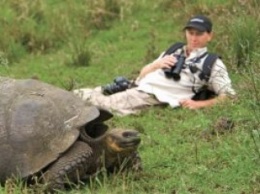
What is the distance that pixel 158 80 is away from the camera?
8.26 metres

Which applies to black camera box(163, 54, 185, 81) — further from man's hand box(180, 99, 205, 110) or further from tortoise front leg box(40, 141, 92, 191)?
tortoise front leg box(40, 141, 92, 191)

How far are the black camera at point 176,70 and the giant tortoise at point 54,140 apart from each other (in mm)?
2193

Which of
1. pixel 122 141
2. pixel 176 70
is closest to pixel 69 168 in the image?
pixel 122 141

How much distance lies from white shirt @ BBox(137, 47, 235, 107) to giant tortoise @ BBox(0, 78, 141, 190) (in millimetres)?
2184

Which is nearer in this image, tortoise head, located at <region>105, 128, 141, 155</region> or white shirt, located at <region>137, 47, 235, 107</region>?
tortoise head, located at <region>105, 128, 141, 155</region>

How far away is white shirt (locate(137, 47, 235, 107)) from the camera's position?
804cm

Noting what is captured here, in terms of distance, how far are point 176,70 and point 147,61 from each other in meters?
1.90

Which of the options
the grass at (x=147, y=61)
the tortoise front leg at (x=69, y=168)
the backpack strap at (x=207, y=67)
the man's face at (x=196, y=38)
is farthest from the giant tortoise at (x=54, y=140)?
the man's face at (x=196, y=38)

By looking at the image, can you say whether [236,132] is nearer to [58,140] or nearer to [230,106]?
[230,106]

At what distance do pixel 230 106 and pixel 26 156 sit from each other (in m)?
2.65

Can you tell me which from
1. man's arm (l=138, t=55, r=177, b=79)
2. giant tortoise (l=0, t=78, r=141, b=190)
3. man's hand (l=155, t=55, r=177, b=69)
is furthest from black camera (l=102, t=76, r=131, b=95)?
giant tortoise (l=0, t=78, r=141, b=190)

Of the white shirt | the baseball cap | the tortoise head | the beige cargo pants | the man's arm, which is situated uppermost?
the baseball cap

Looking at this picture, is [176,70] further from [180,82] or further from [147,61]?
[147,61]

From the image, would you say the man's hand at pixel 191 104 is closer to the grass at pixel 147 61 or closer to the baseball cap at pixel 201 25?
the grass at pixel 147 61
